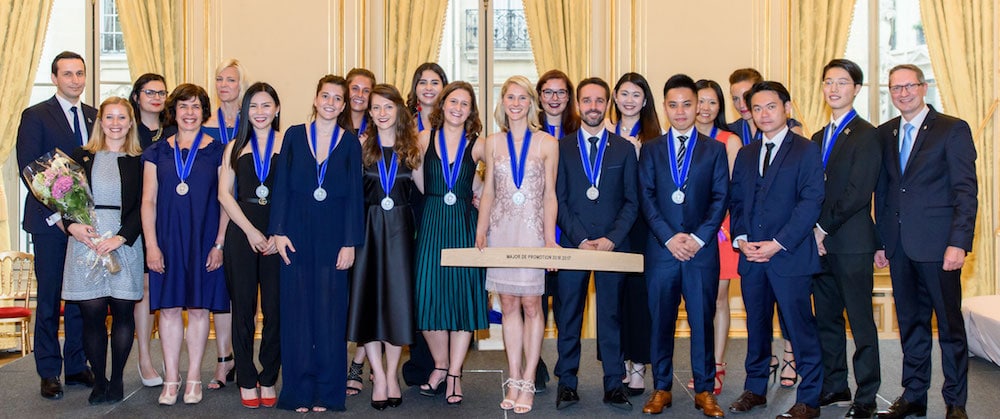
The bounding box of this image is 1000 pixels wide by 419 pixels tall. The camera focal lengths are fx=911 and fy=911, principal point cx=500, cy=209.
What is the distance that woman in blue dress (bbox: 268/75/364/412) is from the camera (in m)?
4.43

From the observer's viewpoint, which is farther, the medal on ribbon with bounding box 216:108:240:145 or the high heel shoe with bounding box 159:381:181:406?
the medal on ribbon with bounding box 216:108:240:145

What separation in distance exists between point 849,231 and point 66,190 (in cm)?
384

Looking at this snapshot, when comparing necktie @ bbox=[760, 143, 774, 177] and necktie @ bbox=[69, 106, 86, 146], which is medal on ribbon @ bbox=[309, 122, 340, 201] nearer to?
necktie @ bbox=[69, 106, 86, 146]

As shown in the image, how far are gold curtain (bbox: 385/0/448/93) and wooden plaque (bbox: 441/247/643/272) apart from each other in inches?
141

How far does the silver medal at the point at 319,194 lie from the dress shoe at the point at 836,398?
2667 millimetres

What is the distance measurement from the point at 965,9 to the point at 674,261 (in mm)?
4983

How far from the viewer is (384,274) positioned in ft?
14.9

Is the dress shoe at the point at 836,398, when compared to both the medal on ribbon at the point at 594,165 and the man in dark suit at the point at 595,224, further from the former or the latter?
the medal on ribbon at the point at 594,165

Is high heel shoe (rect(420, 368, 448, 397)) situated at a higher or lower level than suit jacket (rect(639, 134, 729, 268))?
lower

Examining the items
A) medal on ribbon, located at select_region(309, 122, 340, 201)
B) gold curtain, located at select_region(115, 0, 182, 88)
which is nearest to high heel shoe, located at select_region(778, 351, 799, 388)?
medal on ribbon, located at select_region(309, 122, 340, 201)

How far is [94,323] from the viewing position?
4.71 meters

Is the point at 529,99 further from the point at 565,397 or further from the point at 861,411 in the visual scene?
the point at 861,411

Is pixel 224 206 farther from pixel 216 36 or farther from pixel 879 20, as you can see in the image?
pixel 879 20

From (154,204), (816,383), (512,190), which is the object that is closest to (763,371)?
(816,383)
